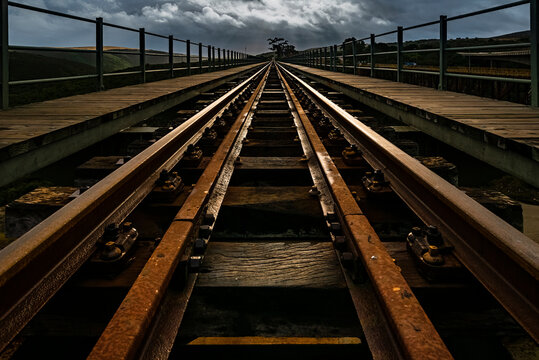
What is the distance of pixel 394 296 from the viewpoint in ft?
4.09

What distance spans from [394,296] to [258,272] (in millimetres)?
570

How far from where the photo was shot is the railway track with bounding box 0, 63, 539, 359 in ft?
3.99

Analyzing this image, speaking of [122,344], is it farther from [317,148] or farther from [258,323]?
[317,148]

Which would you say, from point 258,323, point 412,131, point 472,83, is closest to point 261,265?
point 258,323

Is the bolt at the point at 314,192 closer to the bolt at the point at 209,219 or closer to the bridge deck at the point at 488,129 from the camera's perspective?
the bolt at the point at 209,219

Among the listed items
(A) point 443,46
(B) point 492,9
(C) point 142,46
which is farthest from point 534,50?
(C) point 142,46

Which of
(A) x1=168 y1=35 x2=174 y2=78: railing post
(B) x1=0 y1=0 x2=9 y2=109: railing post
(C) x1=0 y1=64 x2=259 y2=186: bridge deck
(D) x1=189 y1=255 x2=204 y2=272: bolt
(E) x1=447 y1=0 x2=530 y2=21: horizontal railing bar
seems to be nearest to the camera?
(D) x1=189 y1=255 x2=204 y2=272: bolt

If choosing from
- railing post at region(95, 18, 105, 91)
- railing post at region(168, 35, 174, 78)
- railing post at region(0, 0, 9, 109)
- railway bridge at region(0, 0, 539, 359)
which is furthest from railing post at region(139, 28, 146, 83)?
railway bridge at region(0, 0, 539, 359)

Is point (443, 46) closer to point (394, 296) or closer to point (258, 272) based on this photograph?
point (258, 272)

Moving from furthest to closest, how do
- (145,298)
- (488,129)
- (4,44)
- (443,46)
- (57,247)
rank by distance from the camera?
(443,46)
(4,44)
(488,129)
(57,247)
(145,298)

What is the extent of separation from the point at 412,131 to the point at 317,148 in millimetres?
1982

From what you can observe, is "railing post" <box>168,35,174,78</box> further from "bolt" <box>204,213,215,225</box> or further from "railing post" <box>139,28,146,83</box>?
"bolt" <box>204,213,215,225</box>

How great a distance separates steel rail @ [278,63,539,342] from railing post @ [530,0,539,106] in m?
3.05

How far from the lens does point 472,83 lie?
34.2 metres
